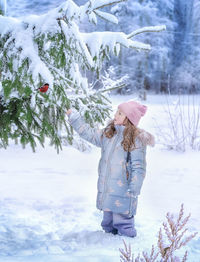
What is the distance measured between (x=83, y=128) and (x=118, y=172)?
0.46 metres

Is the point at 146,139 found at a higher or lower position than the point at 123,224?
higher

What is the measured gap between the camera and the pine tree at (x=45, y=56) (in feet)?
8.40

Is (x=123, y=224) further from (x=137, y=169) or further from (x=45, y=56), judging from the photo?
(x=45, y=56)

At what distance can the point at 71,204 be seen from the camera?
14.8ft

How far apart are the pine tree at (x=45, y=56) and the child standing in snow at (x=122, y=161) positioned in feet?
0.80

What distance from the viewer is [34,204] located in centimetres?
449

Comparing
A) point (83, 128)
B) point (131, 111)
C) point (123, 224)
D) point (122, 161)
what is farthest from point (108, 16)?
point (123, 224)

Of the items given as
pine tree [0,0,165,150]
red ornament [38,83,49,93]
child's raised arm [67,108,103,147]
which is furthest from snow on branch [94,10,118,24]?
child's raised arm [67,108,103,147]

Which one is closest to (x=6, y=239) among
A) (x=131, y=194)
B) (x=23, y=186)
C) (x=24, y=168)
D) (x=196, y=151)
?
(x=131, y=194)

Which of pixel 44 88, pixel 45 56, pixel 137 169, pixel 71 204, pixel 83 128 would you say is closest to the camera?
pixel 44 88

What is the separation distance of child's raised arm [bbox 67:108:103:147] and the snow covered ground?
2.69 feet

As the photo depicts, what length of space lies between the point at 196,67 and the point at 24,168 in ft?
54.2

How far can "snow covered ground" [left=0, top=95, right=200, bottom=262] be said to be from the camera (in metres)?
3.08

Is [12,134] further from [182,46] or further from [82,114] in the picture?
[182,46]
